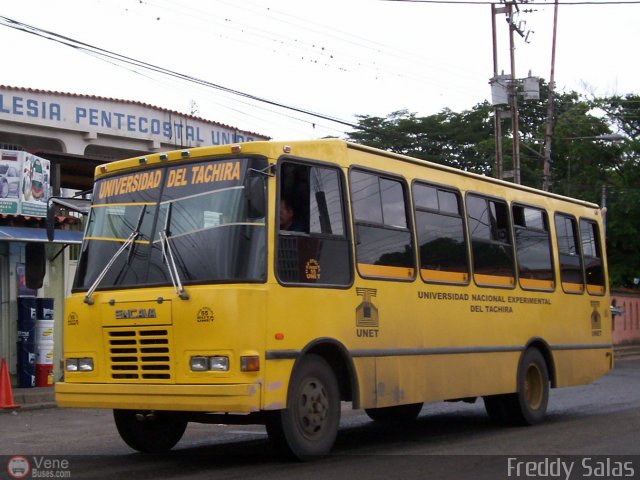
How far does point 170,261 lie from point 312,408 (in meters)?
1.92

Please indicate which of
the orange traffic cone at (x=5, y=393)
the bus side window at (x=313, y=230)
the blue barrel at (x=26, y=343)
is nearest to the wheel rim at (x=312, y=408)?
the bus side window at (x=313, y=230)

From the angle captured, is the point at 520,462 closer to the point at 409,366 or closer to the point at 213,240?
the point at 409,366

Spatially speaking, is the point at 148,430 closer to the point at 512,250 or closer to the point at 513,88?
the point at 512,250

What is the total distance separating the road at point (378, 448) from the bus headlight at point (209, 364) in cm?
93

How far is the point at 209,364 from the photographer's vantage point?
867 cm

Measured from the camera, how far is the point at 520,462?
9.34 metres

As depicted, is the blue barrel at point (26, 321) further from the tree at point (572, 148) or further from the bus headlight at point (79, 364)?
the tree at point (572, 148)

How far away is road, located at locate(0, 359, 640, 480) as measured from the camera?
29.0ft

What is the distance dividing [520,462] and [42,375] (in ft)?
37.4

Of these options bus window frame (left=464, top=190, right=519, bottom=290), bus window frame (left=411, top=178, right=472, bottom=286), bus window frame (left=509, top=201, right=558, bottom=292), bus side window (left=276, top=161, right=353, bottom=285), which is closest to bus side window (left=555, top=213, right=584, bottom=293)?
bus window frame (left=509, top=201, right=558, bottom=292)

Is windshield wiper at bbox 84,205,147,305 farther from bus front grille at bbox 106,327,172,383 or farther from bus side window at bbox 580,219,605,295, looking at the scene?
bus side window at bbox 580,219,605,295

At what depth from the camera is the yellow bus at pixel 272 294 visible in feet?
28.8

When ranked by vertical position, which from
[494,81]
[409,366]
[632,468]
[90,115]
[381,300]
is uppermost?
[494,81]

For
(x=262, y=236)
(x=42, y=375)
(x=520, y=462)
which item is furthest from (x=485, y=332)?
(x=42, y=375)
